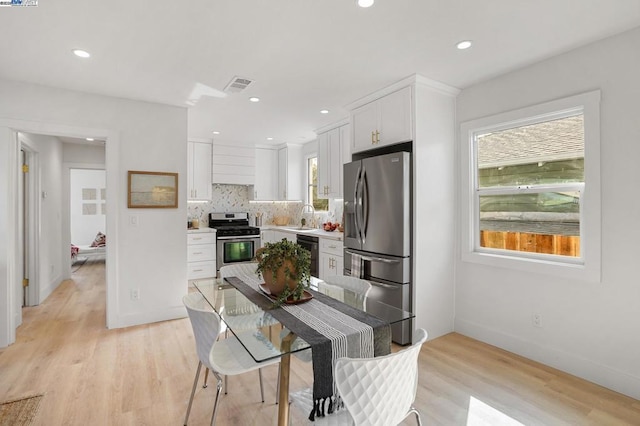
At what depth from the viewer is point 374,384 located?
1.22 meters

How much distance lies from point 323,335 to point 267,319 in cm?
37

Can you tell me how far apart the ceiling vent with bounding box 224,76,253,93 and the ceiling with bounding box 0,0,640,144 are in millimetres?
63

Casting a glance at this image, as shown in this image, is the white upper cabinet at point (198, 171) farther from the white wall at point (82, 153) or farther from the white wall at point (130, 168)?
the white wall at point (130, 168)

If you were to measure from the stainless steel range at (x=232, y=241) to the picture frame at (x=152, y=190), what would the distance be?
1.91 m

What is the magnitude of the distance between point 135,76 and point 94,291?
11.9 ft

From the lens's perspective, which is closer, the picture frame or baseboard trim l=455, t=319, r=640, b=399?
Result: baseboard trim l=455, t=319, r=640, b=399

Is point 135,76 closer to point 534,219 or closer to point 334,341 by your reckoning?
point 334,341

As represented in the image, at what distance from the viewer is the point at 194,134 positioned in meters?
5.35

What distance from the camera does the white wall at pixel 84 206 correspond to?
25.1 feet

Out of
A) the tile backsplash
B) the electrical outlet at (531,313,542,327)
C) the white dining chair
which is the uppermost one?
the tile backsplash

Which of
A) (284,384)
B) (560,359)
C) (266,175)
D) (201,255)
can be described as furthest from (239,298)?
(266,175)

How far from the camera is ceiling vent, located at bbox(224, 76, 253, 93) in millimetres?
3031

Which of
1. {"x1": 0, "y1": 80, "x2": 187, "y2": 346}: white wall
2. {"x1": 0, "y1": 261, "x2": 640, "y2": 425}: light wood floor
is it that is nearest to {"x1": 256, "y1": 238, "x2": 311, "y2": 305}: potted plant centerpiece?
{"x1": 0, "y1": 261, "x2": 640, "y2": 425}: light wood floor

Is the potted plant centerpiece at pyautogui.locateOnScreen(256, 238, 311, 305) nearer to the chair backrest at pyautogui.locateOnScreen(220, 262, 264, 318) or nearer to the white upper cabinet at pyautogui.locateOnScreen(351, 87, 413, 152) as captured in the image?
the chair backrest at pyautogui.locateOnScreen(220, 262, 264, 318)
